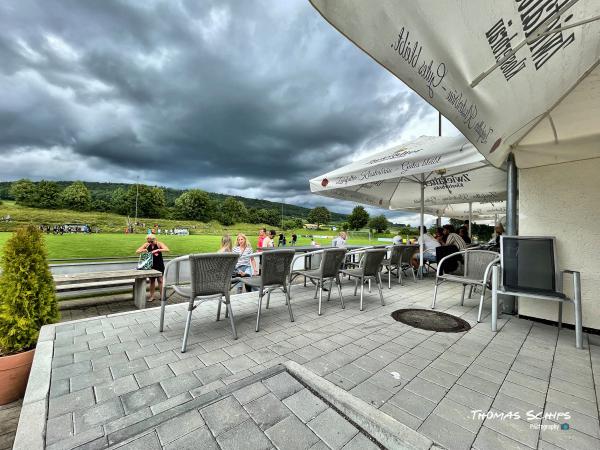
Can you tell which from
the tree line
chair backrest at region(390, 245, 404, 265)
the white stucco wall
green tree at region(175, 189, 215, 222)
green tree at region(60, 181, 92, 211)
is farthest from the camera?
green tree at region(175, 189, 215, 222)

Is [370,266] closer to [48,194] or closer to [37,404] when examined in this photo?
[37,404]

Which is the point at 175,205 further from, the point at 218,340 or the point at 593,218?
the point at 593,218

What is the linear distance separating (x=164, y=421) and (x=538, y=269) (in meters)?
3.99

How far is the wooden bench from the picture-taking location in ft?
11.5

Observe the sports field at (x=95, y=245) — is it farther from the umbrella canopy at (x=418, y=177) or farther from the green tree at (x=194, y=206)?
the green tree at (x=194, y=206)

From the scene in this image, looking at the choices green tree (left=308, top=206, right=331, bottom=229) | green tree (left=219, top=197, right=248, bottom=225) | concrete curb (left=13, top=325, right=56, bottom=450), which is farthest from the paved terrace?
green tree (left=308, top=206, right=331, bottom=229)

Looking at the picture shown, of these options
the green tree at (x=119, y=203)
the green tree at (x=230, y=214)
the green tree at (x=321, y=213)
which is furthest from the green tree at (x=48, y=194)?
the green tree at (x=321, y=213)

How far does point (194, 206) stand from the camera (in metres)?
14.6

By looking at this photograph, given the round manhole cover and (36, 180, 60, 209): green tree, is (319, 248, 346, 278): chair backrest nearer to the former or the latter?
the round manhole cover

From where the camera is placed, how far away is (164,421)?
4.44ft

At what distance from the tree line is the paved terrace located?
7.74 metres

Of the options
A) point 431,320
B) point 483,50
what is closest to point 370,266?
point 431,320

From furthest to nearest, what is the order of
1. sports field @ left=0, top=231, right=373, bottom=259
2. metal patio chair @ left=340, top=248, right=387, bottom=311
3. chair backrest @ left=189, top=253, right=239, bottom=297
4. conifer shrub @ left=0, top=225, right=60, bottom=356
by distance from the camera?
1. sports field @ left=0, top=231, right=373, bottom=259
2. metal patio chair @ left=340, top=248, right=387, bottom=311
3. chair backrest @ left=189, top=253, right=239, bottom=297
4. conifer shrub @ left=0, top=225, right=60, bottom=356

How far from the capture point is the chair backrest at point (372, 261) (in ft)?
12.3
